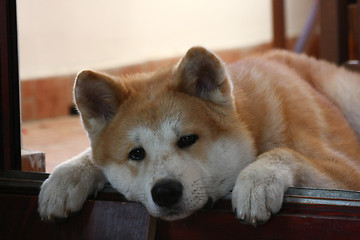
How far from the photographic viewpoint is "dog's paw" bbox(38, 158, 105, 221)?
2.34 metres

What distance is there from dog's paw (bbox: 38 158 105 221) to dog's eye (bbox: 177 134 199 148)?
387mm

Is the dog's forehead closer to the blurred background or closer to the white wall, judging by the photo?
the blurred background

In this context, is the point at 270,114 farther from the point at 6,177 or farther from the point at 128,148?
the point at 6,177

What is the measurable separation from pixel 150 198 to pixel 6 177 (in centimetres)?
68

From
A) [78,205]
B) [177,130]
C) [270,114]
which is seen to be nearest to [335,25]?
[270,114]

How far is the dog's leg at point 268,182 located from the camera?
6.91 feet

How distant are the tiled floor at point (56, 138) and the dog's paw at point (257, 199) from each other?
1707mm

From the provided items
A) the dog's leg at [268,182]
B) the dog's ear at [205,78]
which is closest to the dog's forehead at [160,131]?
the dog's ear at [205,78]

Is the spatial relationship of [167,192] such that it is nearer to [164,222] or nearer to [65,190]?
[164,222]

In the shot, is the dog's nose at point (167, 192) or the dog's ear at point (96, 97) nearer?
the dog's nose at point (167, 192)

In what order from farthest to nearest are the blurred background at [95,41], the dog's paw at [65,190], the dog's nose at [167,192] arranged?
the blurred background at [95,41] → the dog's paw at [65,190] → the dog's nose at [167,192]

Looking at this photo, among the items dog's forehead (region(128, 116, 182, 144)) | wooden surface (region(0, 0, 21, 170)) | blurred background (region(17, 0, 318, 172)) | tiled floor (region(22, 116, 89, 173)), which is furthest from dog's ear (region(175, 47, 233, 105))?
blurred background (region(17, 0, 318, 172))

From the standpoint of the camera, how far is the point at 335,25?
181 inches

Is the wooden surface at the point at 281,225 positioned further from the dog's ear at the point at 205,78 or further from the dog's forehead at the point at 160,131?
the dog's ear at the point at 205,78
